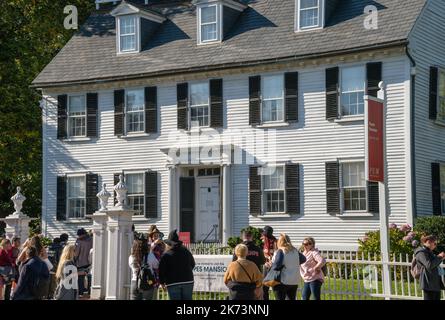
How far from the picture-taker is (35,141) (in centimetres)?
3853

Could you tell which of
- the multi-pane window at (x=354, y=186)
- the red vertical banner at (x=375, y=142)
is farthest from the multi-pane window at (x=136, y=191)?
the red vertical banner at (x=375, y=142)

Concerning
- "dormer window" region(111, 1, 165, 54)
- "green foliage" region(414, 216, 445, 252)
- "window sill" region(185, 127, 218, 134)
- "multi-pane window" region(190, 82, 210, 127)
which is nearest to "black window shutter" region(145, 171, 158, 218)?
"window sill" region(185, 127, 218, 134)

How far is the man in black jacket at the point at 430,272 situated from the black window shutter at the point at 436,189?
41.2 ft

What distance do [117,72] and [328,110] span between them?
28.1ft

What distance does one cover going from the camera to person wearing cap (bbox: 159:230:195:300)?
564 inches

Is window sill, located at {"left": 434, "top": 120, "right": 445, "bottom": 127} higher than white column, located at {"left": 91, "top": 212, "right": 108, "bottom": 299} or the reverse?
higher

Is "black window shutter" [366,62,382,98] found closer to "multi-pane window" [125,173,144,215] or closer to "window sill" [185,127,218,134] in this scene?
"window sill" [185,127,218,134]

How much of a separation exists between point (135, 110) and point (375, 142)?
14.6 meters

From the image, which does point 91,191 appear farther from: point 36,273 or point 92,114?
point 36,273

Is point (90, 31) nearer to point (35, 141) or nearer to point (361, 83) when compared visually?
point (35, 141)

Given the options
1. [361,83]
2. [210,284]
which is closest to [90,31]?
[361,83]

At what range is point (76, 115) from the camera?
3331 centimetres

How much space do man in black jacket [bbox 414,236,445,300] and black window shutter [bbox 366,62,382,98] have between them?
12.1m

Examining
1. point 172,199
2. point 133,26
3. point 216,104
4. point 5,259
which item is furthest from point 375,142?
point 133,26
